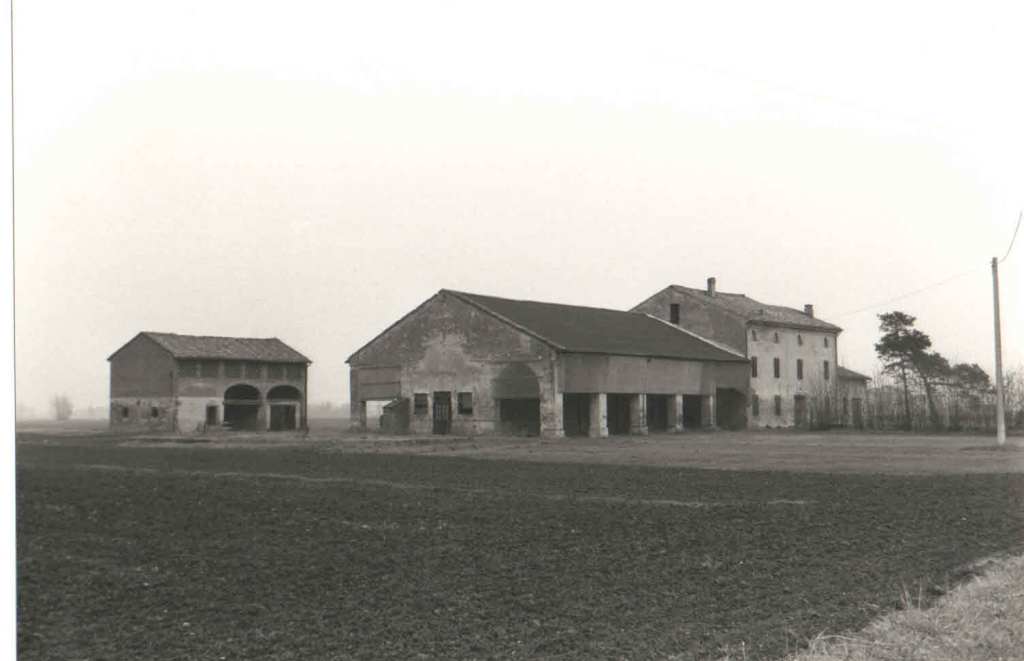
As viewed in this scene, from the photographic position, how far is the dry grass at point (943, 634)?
5898 mm

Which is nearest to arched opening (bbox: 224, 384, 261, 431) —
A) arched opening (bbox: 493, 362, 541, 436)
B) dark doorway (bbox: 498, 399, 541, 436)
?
dark doorway (bbox: 498, 399, 541, 436)

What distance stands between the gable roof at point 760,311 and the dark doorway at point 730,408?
4217 millimetres

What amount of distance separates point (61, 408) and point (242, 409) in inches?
1680

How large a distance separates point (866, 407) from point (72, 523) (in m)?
40.9

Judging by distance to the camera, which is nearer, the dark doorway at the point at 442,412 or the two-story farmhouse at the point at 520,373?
the two-story farmhouse at the point at 520,373

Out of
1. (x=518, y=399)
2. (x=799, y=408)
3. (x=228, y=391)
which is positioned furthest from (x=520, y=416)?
(x=799, y=408)

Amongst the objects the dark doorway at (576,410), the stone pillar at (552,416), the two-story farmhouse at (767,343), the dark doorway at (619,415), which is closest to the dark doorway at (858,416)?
the two-story farmhouse at (767,343)

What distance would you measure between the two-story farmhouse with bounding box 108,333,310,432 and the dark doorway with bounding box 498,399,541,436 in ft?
29.9

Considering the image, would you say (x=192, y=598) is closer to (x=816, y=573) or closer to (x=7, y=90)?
(x=7, y=90)

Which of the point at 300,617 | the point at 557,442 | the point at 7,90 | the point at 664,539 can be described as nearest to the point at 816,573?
the point at 664,539

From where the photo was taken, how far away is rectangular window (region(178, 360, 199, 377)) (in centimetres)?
3707

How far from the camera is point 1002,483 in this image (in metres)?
17.0

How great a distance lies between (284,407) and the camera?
50.1 meters

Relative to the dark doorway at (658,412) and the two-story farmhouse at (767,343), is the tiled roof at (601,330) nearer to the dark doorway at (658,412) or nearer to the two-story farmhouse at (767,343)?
the two-story farmhouse at (767,343)
